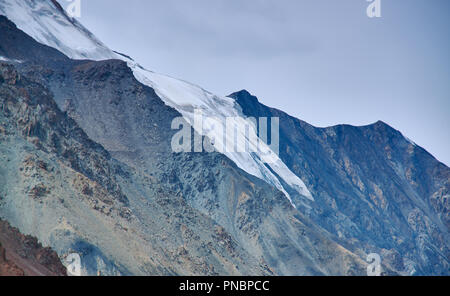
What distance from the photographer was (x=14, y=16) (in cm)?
10769

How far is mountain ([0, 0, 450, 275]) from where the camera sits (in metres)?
59.7

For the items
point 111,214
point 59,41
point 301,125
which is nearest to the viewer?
point 111,214

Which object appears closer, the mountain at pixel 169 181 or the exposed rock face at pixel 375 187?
the mountain at pixel 169 181

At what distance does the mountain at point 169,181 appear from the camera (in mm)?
59688

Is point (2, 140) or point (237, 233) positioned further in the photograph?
point (237, 233)

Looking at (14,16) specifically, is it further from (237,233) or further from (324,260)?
(324,260)

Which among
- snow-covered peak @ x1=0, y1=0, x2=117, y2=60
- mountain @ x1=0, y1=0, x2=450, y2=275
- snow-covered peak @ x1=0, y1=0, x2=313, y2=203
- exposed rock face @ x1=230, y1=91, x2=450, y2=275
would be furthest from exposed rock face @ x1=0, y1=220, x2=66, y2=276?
exposed rock face @ x1=230, y1=91, x2=450, y2=275

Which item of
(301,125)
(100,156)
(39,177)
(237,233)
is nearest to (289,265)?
(237,233)

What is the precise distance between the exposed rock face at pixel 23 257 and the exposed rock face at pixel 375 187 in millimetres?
84998

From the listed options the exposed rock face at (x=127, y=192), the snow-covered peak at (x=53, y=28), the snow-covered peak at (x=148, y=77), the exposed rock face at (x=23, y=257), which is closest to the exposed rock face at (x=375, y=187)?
the snow-covered peak at (x=148, y=77)

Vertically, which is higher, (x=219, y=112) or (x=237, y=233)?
(x=219, y=112)

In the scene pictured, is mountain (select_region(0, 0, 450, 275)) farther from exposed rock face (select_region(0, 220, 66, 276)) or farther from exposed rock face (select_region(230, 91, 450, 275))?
exposed rock face (select_region(0, 220, 66, 276))

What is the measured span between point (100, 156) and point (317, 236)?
1551 inches

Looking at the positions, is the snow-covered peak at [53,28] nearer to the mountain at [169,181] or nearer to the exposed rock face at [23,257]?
the mountain at [169,181]
